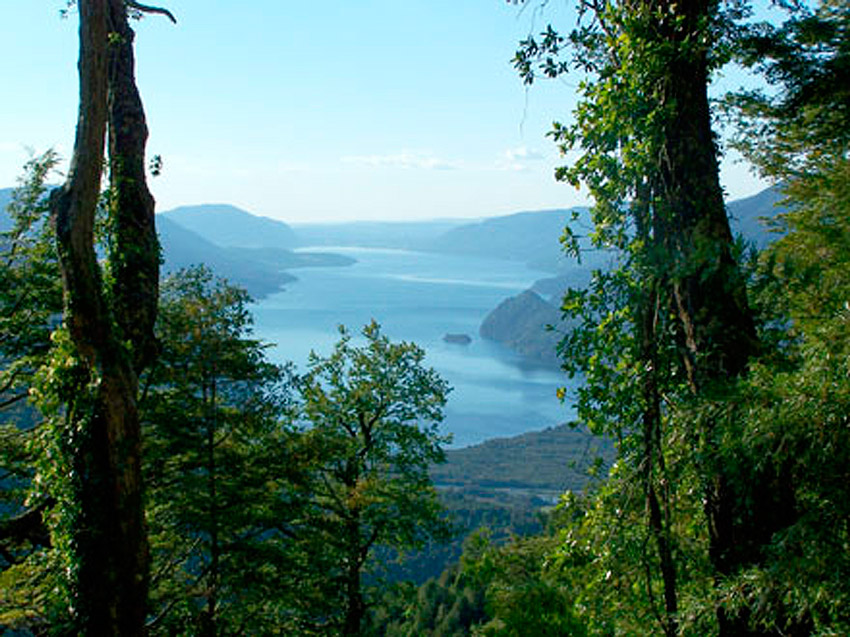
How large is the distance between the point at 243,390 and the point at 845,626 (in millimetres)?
7373

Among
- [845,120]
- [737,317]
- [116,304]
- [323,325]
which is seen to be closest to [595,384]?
[737,317]

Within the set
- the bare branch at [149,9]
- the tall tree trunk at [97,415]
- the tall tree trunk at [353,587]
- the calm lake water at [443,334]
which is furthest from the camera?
the calm lake water at [443,334]

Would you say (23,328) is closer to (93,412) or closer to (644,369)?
(93,412)

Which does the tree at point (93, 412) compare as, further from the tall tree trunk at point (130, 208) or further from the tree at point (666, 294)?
the tree at point (666, 294)

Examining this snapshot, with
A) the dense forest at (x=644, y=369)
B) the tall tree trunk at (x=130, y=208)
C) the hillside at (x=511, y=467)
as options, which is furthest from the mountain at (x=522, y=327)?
the tall tree trunk at (x=130, y=208)

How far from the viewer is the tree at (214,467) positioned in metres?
7.52

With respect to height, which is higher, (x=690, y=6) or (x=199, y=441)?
(x=690, y=6)

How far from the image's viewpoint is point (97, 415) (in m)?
3.98

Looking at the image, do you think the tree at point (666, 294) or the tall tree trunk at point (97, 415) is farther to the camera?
the tall tree trunk at point (97, 415)

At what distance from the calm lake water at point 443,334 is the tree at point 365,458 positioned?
46.0m

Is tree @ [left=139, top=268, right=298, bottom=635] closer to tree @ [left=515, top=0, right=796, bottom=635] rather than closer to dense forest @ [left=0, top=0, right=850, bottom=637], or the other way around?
dense forest @ [left=0, top=0, right=850, bottom=637]

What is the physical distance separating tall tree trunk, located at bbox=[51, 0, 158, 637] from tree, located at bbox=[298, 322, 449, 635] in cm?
502

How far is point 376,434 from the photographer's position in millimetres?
11984

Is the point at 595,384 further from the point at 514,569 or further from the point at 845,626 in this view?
the point at 514,569
